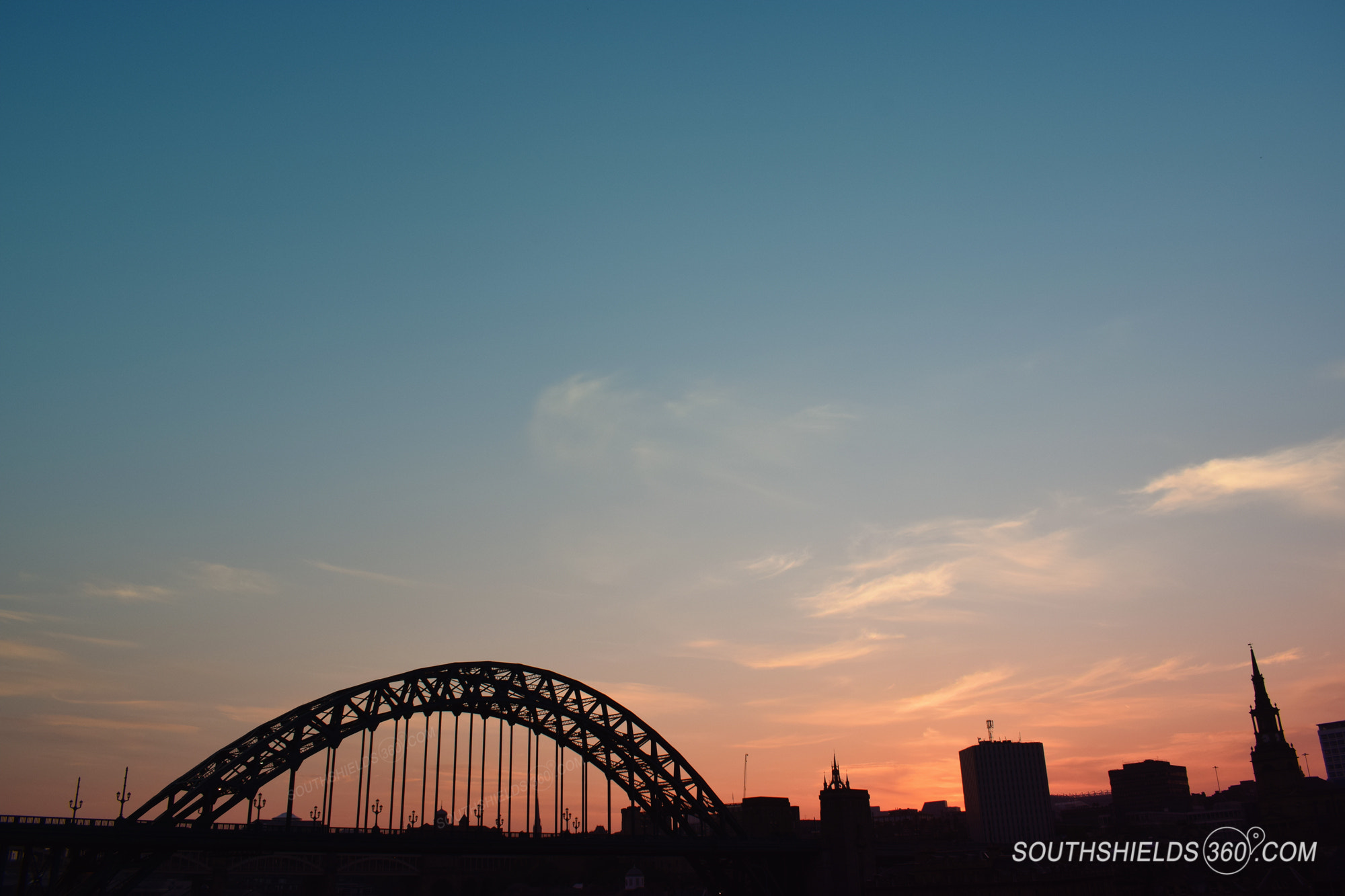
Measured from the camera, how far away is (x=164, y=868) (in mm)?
142625

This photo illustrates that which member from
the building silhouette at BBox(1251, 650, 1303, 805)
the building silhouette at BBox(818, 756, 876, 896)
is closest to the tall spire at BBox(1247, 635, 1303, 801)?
the building silhouette at BBox(1251, 650, 1303, 805)

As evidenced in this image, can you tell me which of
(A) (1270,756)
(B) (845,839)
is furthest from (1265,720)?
(B) (845,839)

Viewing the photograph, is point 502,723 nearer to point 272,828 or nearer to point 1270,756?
point 272,828

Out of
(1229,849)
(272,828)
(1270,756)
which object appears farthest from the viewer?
(1270,756)

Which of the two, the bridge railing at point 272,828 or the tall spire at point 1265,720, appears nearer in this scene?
the bridge railing at point 272,828

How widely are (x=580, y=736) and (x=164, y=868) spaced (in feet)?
Answer: 293

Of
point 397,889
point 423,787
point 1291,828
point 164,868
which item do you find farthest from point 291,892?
point 1291,828

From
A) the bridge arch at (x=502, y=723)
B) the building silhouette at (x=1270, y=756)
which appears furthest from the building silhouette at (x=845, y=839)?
the building silhouette at (x=1270, y=756)

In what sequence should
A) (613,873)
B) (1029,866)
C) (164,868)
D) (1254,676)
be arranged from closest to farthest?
(1029,866), (164,868), (1254,676), (613,873)

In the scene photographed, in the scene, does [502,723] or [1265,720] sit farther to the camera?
[1265,720]

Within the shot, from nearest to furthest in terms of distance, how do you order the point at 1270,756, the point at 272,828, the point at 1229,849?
1. the point at 272,828
2. the point at 1229,849
3. the point at 1270,756

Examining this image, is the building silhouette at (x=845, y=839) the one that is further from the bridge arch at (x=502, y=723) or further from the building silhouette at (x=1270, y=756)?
the building silhouette at (x=1270, y=756)

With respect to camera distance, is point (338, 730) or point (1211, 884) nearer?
point (338, 730)

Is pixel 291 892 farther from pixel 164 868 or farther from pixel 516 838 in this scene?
pixel 516 838
